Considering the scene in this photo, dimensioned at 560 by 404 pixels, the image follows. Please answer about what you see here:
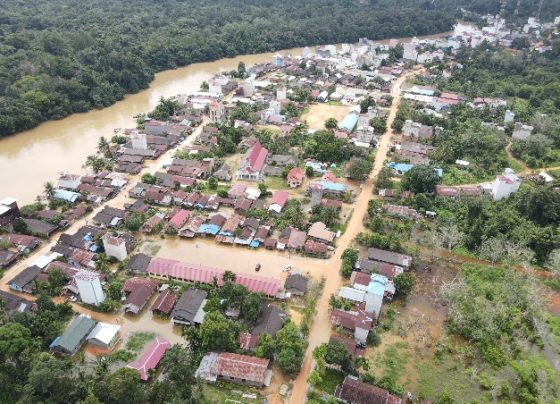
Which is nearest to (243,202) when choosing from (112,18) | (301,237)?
(301,237)

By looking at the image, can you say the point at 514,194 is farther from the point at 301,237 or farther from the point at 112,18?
the point at 112,18

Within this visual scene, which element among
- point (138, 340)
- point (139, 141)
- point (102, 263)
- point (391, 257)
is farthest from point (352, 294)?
point (139, 141)

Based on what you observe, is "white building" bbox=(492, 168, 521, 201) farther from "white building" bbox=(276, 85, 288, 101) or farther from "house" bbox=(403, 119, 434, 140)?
"white building" bbox=(276, 85, 288, 101)

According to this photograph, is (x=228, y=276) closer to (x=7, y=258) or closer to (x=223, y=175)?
(x=223, y=175)

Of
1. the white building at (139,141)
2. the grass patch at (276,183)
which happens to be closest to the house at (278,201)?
the grass patch at (276,183)

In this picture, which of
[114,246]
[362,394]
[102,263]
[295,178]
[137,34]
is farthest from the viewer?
[137,34]

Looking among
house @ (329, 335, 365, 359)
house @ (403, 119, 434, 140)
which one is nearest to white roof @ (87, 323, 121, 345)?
house @ (329, 335, 365, 359)
